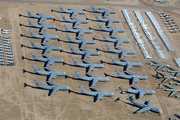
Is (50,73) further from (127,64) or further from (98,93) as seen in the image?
(127,64)

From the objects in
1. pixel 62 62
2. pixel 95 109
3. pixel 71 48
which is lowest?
pixel 95 109

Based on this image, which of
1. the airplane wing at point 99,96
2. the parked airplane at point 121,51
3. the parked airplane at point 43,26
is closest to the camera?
the airplane wing at point 99,96

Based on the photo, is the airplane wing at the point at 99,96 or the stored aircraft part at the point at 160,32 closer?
the airplane wing at the point at 99,96

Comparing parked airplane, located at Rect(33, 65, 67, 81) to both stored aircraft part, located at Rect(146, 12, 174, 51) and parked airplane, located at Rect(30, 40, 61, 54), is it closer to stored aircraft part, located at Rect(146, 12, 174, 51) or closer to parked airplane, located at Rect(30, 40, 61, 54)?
parked airplane, located at Rect(30, 40, 61, 54)

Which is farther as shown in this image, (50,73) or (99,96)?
(50,73)

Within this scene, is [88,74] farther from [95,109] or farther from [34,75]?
[34,75]

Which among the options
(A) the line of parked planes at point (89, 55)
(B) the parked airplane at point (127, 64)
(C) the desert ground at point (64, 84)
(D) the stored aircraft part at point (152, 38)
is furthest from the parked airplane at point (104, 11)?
(B) the parked airplane at point (127, 64)

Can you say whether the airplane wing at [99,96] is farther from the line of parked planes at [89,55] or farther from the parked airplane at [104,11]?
the parked airplane at [104,11]

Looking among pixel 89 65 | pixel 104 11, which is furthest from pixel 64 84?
pixel 104 11

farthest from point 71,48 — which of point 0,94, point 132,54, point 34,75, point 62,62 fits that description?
point 0,94
